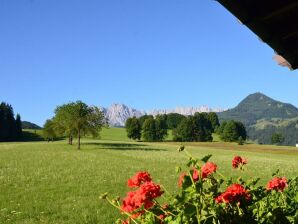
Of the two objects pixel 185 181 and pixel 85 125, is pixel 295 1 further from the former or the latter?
pixel 85 125

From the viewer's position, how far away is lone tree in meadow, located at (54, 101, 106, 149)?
74.1 m

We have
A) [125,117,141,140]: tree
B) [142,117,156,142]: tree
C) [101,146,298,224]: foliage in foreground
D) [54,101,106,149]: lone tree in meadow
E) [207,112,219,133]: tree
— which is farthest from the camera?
[207,112,219,133]: tree

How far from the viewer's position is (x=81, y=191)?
19875 mm

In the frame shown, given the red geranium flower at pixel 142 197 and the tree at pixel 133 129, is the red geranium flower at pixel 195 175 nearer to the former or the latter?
the red geranium flower at pixel 142 197

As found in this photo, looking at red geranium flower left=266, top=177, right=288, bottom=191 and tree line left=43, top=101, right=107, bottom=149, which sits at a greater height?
tree line left=43, top=101, right=107, bottom=149

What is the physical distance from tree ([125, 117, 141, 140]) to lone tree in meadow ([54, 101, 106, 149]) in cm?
7874

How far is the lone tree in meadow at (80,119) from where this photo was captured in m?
74.1

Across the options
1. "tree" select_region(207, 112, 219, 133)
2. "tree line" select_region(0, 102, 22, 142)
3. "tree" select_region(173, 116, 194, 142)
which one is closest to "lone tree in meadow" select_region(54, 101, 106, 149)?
"tree line" select_region(0, 102, 22, 142)

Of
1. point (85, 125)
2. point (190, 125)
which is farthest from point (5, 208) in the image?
point (190, 125)

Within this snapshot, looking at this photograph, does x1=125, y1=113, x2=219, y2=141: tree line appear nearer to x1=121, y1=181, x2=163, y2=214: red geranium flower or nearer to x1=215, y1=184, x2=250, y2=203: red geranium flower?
x1=215, y1=184, x2=250, y2=203: red geranium flower

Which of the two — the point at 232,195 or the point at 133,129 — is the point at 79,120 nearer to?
the point at 232,195

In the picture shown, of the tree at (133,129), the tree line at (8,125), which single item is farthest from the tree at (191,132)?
the tree line at (8,125)

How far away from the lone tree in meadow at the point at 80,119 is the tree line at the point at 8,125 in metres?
74.1

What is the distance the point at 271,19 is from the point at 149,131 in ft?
489
